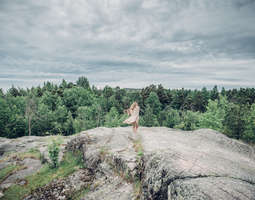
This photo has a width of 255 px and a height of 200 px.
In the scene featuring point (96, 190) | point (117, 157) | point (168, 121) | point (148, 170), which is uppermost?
point (148, 170)

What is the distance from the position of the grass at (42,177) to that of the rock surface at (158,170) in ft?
3.22

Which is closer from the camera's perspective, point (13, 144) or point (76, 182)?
point (76, 182)

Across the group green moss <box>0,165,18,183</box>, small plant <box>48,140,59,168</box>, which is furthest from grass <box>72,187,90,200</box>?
green moss <box>0,165,18,183</box>

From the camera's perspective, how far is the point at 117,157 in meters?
11.5

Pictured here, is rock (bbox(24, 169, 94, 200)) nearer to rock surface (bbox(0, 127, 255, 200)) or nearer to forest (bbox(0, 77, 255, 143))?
rock surface (bbox(0, 127, 255, 200))

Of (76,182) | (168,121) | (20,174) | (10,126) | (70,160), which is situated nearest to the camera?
(76,182)

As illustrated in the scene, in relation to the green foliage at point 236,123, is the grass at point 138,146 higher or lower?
higher

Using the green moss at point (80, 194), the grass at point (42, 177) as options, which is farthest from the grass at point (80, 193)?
the grass at point (42, 177)

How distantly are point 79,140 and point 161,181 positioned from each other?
12764 mm

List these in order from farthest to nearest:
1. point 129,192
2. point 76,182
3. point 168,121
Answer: point 168,121 → point 76,182 → point 129,192

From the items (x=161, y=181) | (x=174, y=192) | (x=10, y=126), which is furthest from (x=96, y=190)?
(x=10, y=126)

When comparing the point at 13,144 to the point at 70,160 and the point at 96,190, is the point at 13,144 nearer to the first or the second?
the point at 70,160

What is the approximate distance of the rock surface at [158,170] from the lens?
212 inches

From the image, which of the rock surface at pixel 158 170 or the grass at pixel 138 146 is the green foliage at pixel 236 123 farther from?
the grass at pixel 138 146
